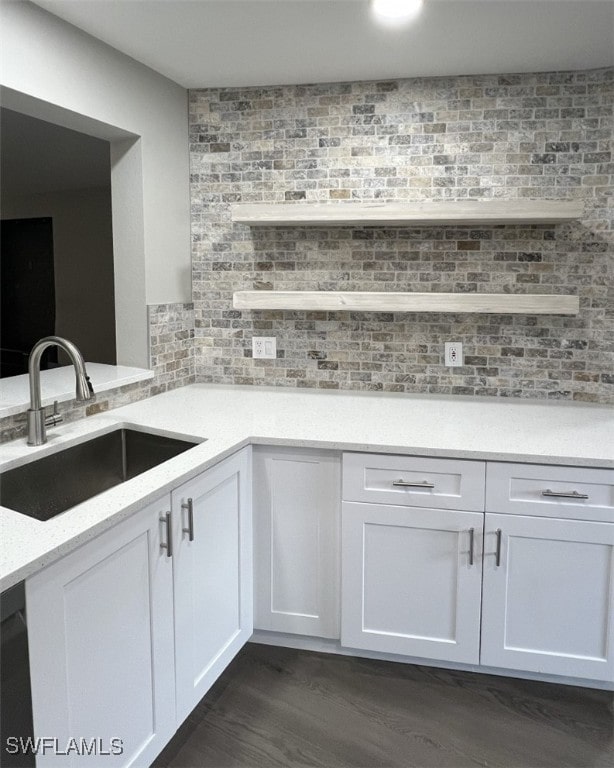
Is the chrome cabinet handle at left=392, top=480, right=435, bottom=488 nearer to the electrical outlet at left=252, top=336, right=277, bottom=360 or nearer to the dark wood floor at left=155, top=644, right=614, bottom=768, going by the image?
the dark wood floor at left=155, top=644, right=614, bottom=768

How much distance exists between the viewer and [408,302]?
2.51 metres

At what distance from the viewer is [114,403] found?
8.06 ft

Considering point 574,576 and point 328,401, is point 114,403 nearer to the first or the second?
point 328,401

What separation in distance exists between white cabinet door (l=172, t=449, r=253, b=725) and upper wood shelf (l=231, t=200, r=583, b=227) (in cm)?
100

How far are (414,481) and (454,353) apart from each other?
837mm

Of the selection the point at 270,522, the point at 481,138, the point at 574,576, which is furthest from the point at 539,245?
the point at 270,522

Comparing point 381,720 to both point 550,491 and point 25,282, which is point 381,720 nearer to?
point 550,491

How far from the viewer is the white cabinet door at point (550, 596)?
6.46 feet

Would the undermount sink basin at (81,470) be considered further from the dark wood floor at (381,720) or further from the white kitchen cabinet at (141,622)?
the dark wood floor at (381,720)

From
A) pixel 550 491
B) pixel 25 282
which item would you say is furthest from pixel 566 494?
pixel 25 282

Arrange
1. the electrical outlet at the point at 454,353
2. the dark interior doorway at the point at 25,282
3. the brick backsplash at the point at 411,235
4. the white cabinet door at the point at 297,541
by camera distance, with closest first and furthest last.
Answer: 1. the white cabinet door at the point at 297,541
2. the brick backsplash at the point at 411,235
3. the electrical outlet at the point at 454,353
4. the dark interior doorway at the point at 25,282

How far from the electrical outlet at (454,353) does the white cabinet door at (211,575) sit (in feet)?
3.37

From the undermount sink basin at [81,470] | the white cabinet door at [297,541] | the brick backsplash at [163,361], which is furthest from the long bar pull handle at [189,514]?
the brick backsplash at [163,361]

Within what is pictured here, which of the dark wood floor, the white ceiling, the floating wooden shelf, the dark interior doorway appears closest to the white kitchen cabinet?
the dark wood floor
